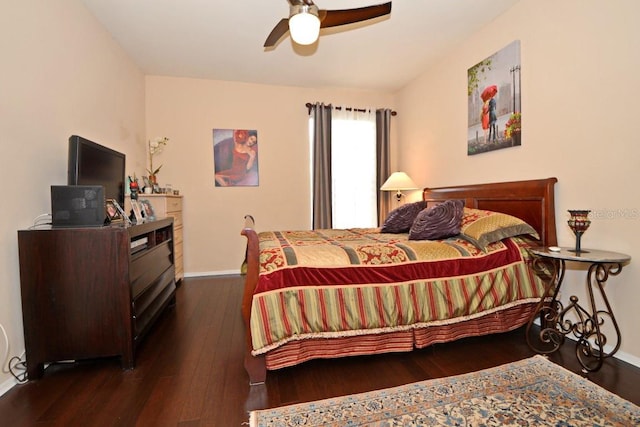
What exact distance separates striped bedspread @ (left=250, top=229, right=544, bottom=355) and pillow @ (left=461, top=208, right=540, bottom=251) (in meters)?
0.07

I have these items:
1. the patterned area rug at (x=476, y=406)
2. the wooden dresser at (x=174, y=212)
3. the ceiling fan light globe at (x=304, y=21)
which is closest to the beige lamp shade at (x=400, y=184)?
the ceiling fan light globe at (x=304, y=21)

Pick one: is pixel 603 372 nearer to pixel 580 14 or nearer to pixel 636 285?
pixel 636 285

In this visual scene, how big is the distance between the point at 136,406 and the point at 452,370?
5.61 ft

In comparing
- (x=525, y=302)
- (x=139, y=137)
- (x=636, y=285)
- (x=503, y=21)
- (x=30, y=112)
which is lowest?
(x=525, y=302)

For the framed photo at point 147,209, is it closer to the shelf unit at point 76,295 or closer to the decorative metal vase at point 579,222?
the shelf unit at point 76,295

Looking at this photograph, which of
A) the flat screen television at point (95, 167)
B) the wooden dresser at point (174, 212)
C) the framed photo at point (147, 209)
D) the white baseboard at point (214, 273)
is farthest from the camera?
the white baseboard at point (214, 273)

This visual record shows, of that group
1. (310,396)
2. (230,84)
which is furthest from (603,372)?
(230,84)

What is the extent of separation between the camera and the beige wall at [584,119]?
5.71 ft

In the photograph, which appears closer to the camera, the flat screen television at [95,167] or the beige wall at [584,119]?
the beige wall at [584,119]

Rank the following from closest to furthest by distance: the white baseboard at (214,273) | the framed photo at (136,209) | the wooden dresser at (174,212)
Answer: the framed photo at (136,209), the wooden dresser at (174,212), the white baseboard at (214,273)

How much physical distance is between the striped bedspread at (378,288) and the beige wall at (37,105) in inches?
55.7

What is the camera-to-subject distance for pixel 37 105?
1853 mm

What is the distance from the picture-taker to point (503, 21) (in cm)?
257

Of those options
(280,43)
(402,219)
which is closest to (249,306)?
(402,219)
